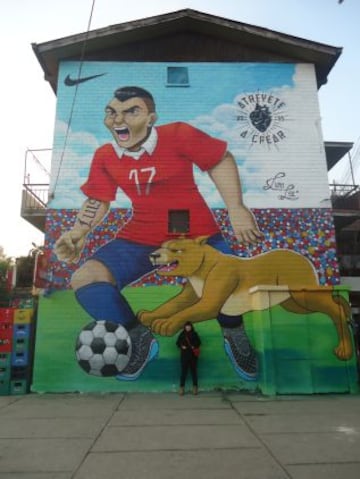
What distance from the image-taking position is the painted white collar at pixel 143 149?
1250cm

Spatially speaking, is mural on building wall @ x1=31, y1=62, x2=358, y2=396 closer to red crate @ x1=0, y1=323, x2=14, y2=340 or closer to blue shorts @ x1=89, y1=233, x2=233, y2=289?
blue shorts @ x1=89, y1=233, x2=233, y2=289

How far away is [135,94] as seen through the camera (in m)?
13.0

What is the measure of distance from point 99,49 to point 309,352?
1053 cm

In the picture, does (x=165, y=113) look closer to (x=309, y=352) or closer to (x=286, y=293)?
(x=286, y=293)

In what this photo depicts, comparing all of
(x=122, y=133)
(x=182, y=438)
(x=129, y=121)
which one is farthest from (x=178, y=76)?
(x=182, y=438)

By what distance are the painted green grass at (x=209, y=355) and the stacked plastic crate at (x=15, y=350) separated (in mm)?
294

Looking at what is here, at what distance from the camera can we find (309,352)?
10477 millimetres

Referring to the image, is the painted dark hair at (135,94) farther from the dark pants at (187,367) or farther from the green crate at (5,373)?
the green crate at (5,373)

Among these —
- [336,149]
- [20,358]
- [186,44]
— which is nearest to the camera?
[20,358]

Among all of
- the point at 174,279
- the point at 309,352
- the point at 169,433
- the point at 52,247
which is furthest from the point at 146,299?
the point at 169,433

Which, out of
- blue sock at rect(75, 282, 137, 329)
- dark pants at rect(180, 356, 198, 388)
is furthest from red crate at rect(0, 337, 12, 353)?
dark pants at rect(180, 356, 198, 388)

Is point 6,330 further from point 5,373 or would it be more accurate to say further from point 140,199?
point 140,199

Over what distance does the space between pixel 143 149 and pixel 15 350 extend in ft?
20.8

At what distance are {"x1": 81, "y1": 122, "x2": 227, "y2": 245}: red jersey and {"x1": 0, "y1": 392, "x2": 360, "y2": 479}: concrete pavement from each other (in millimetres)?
4489
